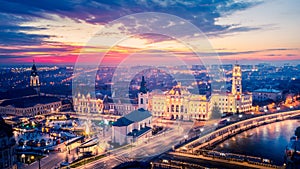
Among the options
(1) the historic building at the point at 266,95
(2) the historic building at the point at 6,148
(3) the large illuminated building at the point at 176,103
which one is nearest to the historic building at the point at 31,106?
(3) the large illuminated building at the point at 176,103

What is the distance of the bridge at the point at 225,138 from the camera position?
52.2 ft

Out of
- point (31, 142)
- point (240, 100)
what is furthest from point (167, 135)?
point (240, 100)

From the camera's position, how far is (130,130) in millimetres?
21266

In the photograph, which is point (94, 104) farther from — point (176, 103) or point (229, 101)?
point (229, 101)

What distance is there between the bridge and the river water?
0.68 meters

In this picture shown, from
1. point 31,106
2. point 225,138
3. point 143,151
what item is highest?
point 31,106

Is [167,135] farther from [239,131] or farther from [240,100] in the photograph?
[240,100]

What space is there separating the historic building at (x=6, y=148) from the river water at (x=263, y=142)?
42.1 ft

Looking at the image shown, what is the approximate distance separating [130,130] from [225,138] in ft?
25.0

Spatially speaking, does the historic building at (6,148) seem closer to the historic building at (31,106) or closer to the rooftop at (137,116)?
the rooftop at (137,116)

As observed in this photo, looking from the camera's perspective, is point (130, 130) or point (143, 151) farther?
point (130, 130)

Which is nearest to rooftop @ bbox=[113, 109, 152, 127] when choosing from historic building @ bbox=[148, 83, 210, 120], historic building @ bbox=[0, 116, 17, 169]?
historic building @ bbox=[148, 83, 210, 120]

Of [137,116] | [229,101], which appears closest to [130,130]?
[137,116]

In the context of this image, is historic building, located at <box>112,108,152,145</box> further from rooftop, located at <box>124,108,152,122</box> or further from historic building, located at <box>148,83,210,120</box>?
historic building, located at <box>148,83,210,120</box>
